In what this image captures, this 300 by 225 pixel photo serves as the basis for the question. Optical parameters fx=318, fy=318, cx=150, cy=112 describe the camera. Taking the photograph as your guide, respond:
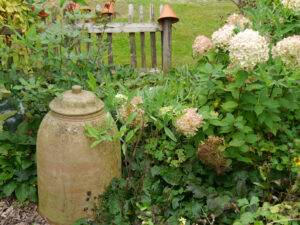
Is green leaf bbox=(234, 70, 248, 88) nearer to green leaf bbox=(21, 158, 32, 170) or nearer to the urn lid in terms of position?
the urn lid

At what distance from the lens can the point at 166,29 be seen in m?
5.02

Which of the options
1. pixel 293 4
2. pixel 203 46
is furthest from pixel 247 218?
pixel 293 4

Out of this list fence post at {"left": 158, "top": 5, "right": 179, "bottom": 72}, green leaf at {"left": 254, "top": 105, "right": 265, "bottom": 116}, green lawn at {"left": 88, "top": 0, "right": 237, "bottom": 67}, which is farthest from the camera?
green lawn at {"left": 88, "top": 0, "right": 237, "bottom": 67}

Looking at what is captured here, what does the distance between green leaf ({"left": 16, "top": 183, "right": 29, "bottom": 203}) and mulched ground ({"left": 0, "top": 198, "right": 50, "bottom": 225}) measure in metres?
0.08

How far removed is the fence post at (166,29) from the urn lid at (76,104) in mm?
2971

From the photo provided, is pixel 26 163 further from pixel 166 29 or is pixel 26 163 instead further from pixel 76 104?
pixel 166 29

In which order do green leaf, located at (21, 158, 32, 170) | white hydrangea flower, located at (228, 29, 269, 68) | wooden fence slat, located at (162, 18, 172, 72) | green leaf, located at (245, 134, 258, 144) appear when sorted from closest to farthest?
white hydrangea flower, located at (228, 29, 269, 68) → green leaf, located at (245, 134, 258, 144) → green leaf, located at (21, 158, 32, 170) → wooden fence slat, located at (162, 18, 172, 72)

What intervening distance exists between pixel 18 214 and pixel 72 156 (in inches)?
35.3

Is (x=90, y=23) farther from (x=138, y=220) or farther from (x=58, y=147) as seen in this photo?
(x=138, y=220)

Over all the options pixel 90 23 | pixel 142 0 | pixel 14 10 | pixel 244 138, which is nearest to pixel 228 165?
pixel 244 138

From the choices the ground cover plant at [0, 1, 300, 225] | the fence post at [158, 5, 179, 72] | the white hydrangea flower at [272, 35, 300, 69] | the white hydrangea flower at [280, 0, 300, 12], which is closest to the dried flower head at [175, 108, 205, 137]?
the ground cover plant at [0, 1, 300, 225]

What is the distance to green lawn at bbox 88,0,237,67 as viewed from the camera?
689cm

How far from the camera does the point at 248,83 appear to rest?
2236mm

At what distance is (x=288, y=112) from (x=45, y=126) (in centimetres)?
184
